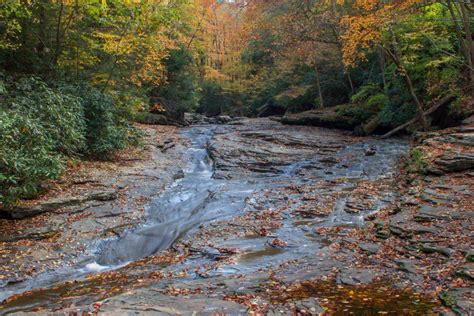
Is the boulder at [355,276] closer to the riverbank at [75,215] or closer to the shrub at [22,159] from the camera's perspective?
the riverbank at [75,215]

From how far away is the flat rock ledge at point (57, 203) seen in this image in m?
9.33

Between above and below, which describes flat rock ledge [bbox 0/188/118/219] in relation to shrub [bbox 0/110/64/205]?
below

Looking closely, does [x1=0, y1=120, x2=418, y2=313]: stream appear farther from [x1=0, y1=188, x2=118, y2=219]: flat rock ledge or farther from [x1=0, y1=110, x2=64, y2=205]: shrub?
[x1=0, y1=110, x2=64, y2=205]: shrub

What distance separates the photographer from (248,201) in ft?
36.7

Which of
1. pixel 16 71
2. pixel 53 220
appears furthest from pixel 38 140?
pixel 16 71

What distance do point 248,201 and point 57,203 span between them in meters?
5.10

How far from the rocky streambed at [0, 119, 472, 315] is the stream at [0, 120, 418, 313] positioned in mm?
44

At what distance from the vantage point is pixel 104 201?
10.9 meters

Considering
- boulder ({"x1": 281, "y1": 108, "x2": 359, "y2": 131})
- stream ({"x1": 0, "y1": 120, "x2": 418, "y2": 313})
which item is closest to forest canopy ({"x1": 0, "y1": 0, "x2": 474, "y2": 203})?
boulder ({"x1": 281, "y1": 108, "x2": 359, "y2": 131})

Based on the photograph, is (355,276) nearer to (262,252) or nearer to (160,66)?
(262,252)

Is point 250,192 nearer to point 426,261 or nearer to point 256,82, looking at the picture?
point 426,261

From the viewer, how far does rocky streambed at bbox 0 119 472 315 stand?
5344 millimetres

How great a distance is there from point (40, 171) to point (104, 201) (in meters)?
2.11

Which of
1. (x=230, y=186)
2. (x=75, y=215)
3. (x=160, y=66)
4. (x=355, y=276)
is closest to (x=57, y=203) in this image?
(x=75, y=215)
